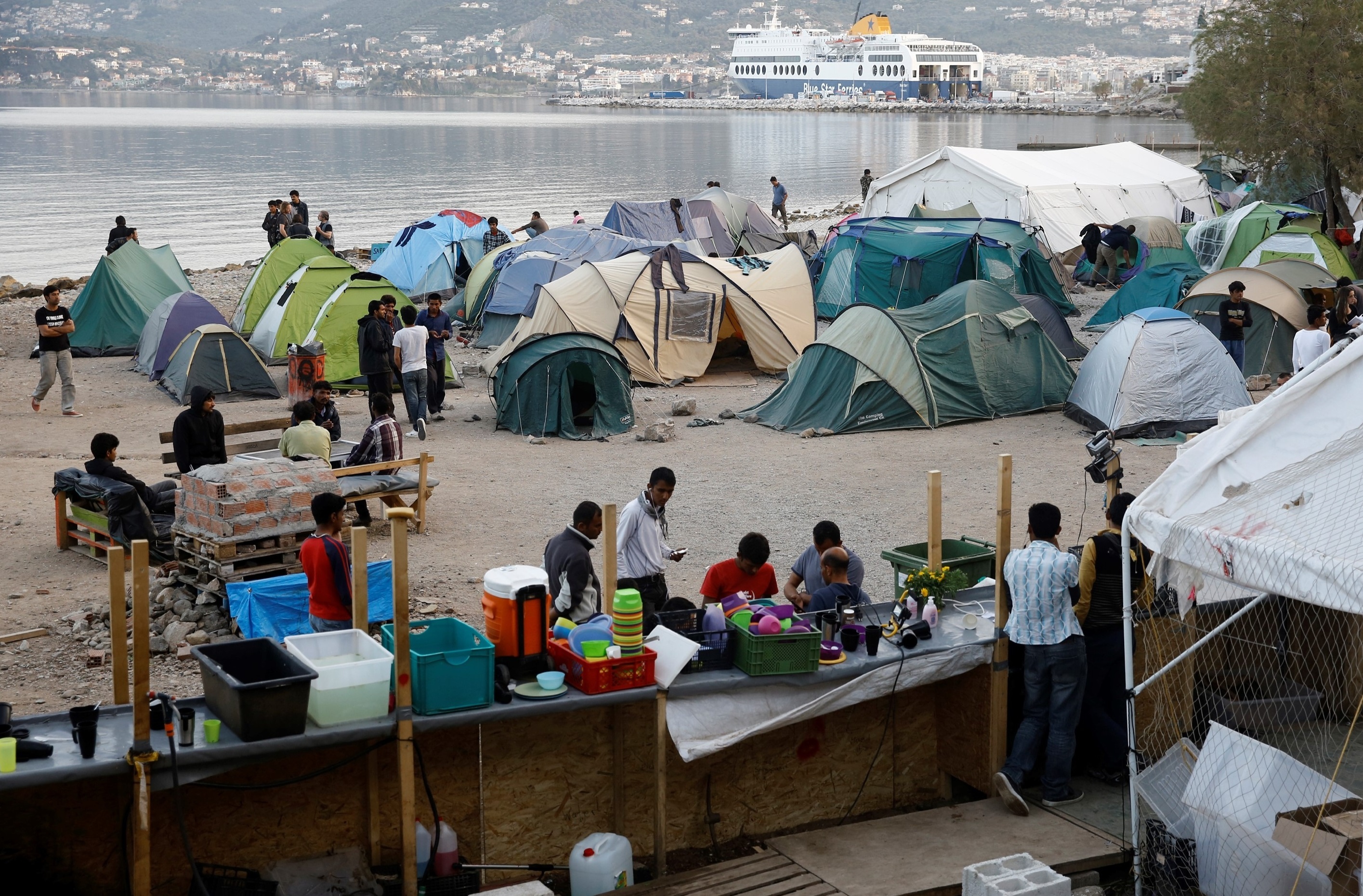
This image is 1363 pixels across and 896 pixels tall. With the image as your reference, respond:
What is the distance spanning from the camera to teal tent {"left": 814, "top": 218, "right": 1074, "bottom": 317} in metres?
21.2

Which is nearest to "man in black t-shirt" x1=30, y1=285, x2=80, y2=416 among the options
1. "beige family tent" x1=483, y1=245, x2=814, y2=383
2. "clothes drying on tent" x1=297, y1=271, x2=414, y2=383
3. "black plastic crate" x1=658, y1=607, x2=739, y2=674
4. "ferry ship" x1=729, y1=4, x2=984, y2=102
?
"clothes drying on tent" x1=297, y1=271, x2=414, y2=383

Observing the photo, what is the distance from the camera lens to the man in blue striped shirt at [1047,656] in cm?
667

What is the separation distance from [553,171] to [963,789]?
7472 cm

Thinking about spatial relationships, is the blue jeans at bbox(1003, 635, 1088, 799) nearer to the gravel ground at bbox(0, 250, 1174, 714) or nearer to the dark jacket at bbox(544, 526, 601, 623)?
the dark jacket at bbox(544, 526, 601, 623)

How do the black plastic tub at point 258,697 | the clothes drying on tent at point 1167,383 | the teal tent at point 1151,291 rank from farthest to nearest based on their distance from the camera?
1. the teal tent at point 1151,291
2. the clothes drying on tent at point 1167,383
3. the black plastic tub at point 258,697

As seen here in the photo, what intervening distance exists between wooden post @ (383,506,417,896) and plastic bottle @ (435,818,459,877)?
23 centimetres

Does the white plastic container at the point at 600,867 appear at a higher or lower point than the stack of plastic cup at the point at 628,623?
lower

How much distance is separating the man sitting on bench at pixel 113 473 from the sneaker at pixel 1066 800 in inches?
273

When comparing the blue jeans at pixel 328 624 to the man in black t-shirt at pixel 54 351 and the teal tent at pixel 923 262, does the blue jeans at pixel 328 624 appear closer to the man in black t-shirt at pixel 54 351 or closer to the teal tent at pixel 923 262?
the man in black t-shirt at pixel 54 351

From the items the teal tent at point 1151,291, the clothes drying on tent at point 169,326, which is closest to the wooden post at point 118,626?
the clothes drying on tent at point 169,326

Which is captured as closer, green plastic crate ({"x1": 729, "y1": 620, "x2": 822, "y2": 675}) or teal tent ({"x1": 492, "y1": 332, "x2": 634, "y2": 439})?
green plastic crate ({"x1": 729, "y1": 620, "x2": 822, "y2": 675})

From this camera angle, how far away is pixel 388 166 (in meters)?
85.4

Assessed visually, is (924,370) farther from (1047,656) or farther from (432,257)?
(432,257)

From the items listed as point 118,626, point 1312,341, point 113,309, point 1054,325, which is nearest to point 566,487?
point 118,626
